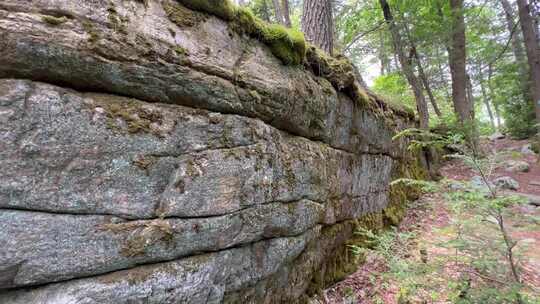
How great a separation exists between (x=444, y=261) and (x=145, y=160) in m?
3.73

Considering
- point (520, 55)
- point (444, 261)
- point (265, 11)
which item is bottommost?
point (444, 261)

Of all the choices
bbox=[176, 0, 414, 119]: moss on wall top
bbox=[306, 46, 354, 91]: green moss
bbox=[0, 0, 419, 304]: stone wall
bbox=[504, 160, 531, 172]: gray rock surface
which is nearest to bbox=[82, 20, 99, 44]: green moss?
bbox=[0, 0, 419, 304]: stone wall

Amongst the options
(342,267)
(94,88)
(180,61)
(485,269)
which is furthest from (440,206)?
(94,88)

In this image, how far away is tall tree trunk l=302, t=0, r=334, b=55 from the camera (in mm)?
6195

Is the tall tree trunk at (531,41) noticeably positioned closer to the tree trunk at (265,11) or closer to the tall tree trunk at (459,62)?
the tall tree trunk at (459,62)

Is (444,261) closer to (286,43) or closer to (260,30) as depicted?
(286,43)

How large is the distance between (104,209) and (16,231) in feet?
1.78

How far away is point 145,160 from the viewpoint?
2545 millimetres

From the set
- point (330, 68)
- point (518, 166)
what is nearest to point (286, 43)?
point (330, 68)

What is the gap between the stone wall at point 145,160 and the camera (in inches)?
79.9

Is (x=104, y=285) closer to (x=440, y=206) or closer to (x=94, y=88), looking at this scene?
(x=94, y=88)

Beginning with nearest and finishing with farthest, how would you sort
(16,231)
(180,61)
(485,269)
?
(16,231) < (180,61) < (485,269)

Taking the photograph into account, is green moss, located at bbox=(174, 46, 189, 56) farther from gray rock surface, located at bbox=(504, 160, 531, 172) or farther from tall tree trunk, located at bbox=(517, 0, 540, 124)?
gray rock surface, located at bbox=(504, 160, 531, 172)

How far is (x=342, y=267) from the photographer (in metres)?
5.27
